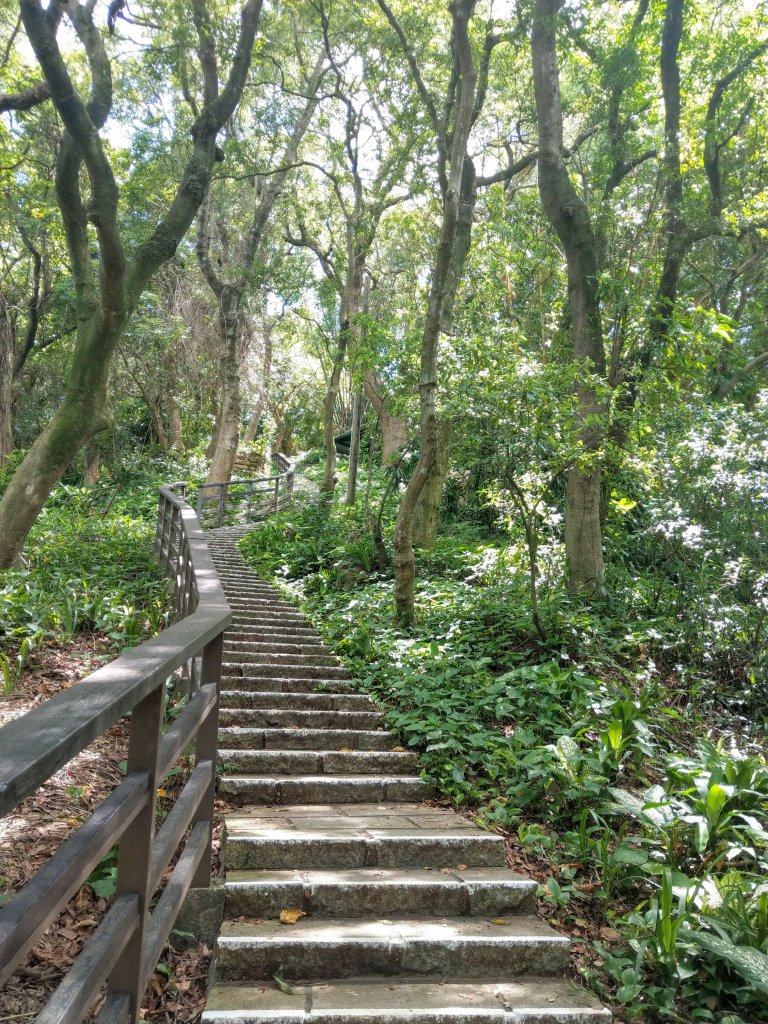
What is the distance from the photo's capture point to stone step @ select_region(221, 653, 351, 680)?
5.93 metres

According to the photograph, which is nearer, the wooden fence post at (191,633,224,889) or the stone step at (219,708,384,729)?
the wooden fence post at (191,633,224,889)

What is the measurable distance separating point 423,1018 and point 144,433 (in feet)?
76.4

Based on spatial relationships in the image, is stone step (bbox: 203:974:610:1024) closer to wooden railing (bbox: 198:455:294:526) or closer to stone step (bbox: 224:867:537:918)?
stone step (bbox: 224:867:537:918)

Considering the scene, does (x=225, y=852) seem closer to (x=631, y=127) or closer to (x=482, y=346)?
(x=482, y=346)

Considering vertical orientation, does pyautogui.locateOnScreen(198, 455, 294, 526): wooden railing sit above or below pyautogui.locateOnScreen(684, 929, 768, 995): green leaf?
above

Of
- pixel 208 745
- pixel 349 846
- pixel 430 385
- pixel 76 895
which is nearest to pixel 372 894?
pixel 349 846

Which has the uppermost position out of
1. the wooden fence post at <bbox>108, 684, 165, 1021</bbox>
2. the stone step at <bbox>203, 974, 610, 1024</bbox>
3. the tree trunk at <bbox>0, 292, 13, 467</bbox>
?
the tree trunk at <bbox>0, 292, 13, 467</bbox>

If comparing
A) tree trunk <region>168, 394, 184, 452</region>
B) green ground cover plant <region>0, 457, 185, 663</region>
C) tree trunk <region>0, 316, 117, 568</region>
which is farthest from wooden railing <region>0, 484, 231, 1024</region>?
tree trunk <region>168, 394, 184, 452</region>

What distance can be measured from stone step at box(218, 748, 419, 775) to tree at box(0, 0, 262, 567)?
445cm

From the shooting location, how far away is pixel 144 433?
23844 mm

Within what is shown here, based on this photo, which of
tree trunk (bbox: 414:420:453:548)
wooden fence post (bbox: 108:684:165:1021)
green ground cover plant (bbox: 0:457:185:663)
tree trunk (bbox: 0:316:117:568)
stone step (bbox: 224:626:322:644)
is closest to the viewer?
wooden fence post (bbox: 108:684:165:1021)

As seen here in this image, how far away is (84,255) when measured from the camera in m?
8.28

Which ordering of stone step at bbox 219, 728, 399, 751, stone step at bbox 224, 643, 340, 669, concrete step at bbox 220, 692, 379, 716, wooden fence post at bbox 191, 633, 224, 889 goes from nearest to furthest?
wooden fence post at bbox 191, 633, 224, 889
stone step at bbox 219, 728, 399, 751
concrete step at bbox 220, 692, 379, 716
stone step at bbox 224, 643, 340, 669

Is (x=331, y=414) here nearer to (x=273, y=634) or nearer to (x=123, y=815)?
(x=273, y=634)
